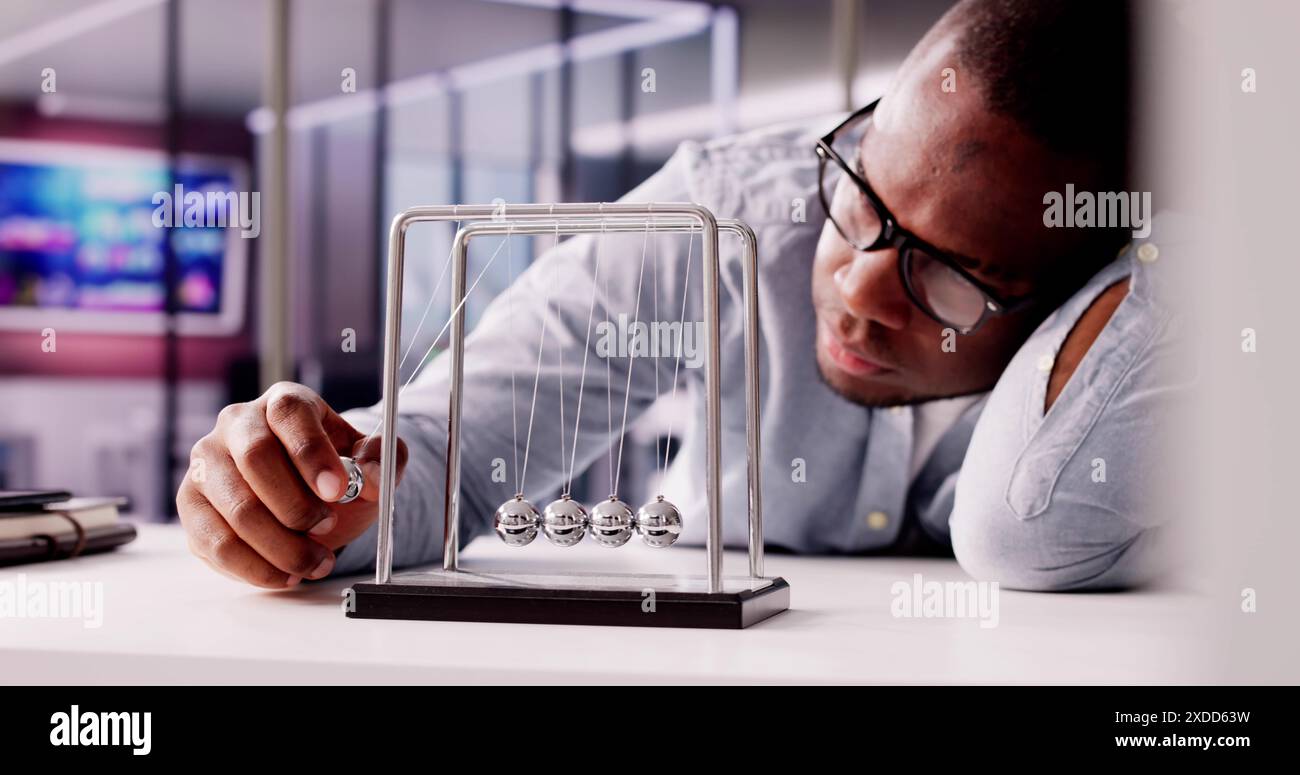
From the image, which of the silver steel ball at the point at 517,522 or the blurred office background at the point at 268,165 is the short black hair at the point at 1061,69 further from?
the blurred office background at the point at 268,165

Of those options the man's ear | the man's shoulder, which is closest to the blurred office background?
the man's shoulder

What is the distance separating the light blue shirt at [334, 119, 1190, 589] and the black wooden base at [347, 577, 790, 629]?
213 millimetres

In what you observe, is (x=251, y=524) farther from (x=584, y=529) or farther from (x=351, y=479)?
(x=584, y=529)

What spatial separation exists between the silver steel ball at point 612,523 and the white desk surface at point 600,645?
0.09m

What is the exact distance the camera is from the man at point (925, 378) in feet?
2.98

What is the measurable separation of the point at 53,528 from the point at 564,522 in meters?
0.58

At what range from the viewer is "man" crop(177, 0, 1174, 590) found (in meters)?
0.91

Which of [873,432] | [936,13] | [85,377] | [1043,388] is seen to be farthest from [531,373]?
[85,377]

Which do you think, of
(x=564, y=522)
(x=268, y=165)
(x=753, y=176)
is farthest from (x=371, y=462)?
(x=268, y=165)

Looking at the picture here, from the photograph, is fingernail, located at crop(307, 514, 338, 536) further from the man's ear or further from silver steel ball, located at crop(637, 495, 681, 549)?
the man's ear

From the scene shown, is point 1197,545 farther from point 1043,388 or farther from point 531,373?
point 531,373

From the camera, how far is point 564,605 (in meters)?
0.79

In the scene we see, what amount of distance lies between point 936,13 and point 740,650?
153 inches
